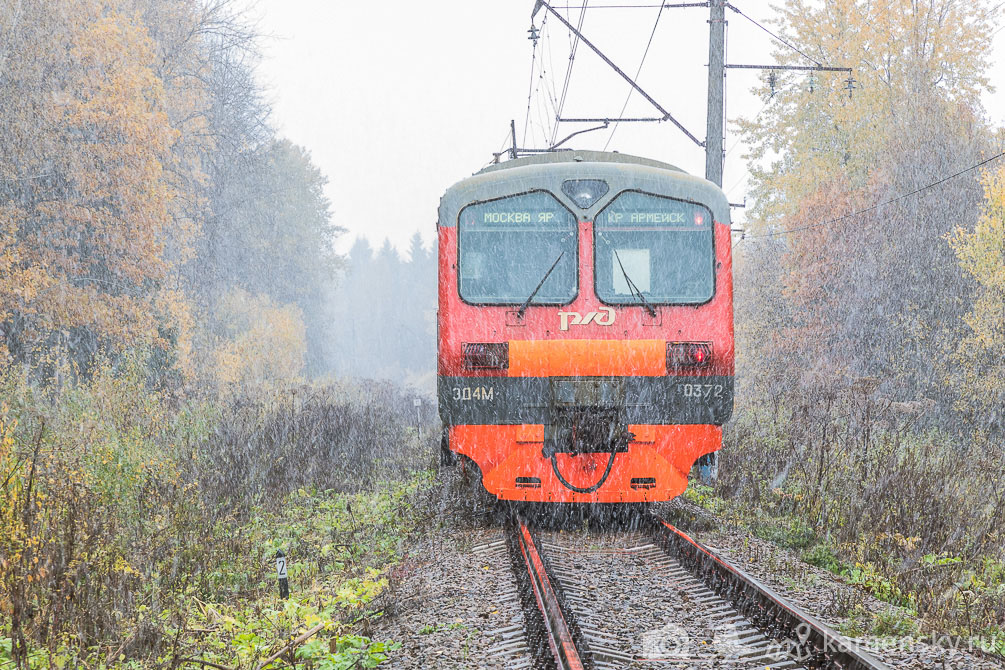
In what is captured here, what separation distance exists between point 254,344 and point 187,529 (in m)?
18.8

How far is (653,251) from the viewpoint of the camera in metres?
7.02

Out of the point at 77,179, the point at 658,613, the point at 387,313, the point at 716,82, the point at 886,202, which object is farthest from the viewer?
the point at 387,313

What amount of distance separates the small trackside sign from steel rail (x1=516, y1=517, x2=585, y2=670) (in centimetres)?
189

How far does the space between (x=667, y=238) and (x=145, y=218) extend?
10770 mm

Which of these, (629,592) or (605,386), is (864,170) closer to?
(605,386)

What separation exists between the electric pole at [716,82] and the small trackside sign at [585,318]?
19.0ft

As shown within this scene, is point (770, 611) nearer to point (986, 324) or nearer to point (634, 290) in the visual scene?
point (634, 290)

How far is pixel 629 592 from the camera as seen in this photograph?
530cm

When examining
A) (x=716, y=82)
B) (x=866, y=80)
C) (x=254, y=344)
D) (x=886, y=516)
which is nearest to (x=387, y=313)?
(x=254, y=344)

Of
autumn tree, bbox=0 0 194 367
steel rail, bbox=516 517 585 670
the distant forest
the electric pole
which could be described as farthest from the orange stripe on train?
the distant forest

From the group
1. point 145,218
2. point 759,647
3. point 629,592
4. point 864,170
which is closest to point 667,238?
point 629,592

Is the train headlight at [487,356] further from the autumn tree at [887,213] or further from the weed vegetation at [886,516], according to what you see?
the autumn tree at [887,213]

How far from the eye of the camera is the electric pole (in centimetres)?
1180

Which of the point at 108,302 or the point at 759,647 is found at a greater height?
the point at 108,302
